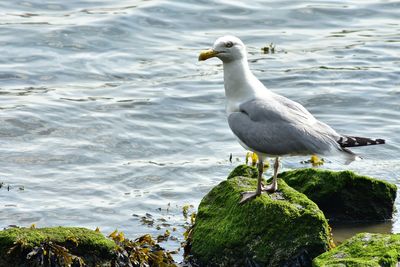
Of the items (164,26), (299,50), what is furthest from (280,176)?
(164,26)

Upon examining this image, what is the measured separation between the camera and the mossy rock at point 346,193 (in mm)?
8977

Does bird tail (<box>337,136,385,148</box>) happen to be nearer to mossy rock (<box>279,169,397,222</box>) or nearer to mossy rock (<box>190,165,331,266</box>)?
mossy rock (<box>190,165,331,266</box>)

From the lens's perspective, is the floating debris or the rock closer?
the rock

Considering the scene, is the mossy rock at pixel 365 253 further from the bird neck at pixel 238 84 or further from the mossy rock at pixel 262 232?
the bird neck at pixel 238 84

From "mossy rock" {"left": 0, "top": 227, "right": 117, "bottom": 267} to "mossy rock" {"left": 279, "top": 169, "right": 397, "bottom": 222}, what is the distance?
7.98ft

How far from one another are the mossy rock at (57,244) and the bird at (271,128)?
4.28 feet

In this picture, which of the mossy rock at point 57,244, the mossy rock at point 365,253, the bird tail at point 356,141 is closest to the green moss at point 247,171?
the bird tail at point 356,141

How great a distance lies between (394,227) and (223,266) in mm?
2145

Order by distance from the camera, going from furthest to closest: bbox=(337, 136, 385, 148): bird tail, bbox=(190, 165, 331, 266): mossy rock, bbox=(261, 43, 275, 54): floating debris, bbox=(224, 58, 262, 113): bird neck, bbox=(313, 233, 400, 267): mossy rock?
1. bbox=(261, 43, 275, 54): floating debris
2. bbox=(224, 58, 262, 113): bird neck
3. bbox=(337, 136, 385, 148): bird tail
4. bbox=(190, 165, 331, 266): mossy rock
5. bbox=(313, 233, 400, 267): mossy rock

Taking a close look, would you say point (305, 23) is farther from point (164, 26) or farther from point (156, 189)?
point (156, 189)

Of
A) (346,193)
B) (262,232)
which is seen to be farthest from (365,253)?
(346,193)

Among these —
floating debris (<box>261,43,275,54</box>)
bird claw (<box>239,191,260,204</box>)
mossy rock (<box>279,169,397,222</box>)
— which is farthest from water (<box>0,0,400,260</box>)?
bird claw (<box>239,191,260,204</box>)

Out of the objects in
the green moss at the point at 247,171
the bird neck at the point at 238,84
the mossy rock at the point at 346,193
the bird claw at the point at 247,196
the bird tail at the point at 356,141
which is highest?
the bird neck at the point at 238,84

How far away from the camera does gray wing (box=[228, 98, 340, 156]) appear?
26.0 feet
